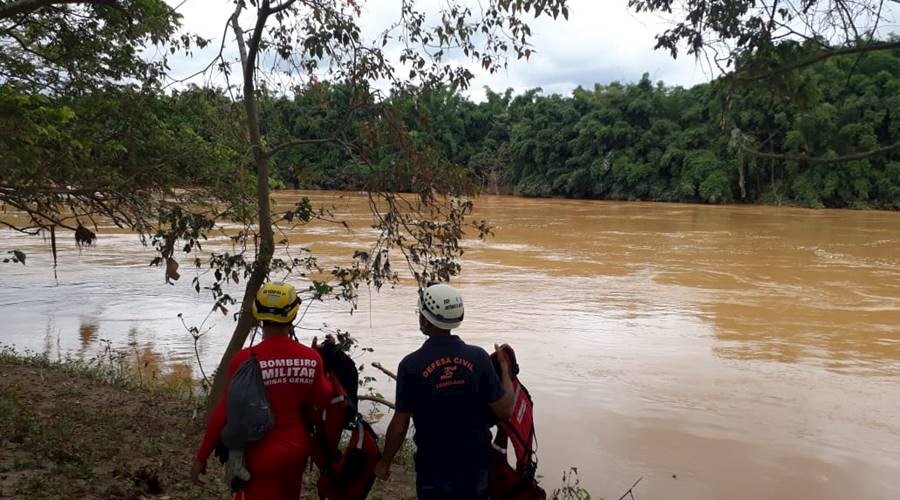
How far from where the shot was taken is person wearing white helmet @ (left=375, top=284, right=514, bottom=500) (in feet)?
8.75

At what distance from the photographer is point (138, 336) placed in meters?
12.1

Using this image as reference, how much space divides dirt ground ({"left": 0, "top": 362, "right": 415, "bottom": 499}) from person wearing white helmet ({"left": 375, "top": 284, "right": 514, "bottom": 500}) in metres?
2.15

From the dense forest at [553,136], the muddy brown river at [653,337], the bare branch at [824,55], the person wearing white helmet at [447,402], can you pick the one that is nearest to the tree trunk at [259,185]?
the dense forest at [553,136]

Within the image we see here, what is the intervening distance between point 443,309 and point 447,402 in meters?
0.32

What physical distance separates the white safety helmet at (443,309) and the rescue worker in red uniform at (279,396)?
0.44 m

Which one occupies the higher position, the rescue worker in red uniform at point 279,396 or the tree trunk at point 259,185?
the tree trunk at point 259,185

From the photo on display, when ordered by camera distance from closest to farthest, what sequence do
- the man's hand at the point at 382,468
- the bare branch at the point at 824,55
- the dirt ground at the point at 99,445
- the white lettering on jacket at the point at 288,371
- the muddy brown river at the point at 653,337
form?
the white lettering on jacket at the point at 288,371, the man's hand at the point at 382,468, the bare branch at the point at 824,55, the dirt ground at the point at 99,445, the muddy brown river at the point at 653,337

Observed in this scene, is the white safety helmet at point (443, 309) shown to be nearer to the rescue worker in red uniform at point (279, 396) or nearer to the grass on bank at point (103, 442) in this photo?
the rescue worker in red uniform at point (279, 396)

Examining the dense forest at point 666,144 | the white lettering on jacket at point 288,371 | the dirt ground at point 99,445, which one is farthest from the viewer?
the dense forest at point 666,144

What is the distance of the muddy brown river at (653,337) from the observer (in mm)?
7301

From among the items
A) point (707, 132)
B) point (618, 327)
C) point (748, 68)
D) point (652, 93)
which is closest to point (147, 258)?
point (618, 327)

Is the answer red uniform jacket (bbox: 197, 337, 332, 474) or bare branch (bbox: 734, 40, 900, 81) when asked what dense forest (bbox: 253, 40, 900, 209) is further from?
red uniform jacket (bbox: 197, 337, 332, 474)

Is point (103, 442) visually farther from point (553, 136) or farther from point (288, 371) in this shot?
point (553, 136)

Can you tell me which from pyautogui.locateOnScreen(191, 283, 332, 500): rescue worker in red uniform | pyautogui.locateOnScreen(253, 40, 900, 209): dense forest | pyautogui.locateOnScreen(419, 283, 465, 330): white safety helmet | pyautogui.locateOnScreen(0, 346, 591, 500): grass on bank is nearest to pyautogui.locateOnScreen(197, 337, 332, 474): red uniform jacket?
pyautogui.locateOnScreen(191, 283, 332, 500): rescue worker in red uniform
